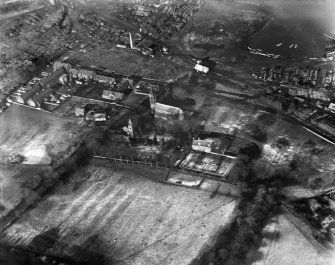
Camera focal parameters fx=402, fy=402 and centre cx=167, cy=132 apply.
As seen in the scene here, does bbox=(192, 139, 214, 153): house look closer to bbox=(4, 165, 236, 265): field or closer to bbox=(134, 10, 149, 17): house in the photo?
bbox=(4, 165, 236, 265): field

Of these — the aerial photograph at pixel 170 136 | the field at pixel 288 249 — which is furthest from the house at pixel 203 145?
the field at pixel 288 249

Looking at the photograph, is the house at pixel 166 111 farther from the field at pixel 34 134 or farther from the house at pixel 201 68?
the house at pixel 201 68

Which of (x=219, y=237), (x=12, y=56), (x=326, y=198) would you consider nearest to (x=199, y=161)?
(x=219, y=237)

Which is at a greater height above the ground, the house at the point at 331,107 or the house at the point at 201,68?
the house at the point at 201,68

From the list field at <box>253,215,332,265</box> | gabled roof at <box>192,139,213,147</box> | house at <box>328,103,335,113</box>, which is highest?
house at <box>328,103,335,113</box>

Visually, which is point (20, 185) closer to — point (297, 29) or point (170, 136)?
point (170, 136)

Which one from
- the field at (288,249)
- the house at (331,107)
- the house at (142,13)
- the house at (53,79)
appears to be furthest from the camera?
the house at (142,13)

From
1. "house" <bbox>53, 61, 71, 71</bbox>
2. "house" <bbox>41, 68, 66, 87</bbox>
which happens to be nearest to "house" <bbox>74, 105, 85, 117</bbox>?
"house" <bbox>41, 68, 66, 87</bbox>

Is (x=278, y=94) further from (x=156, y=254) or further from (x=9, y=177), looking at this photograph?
(x=9, y=177)
